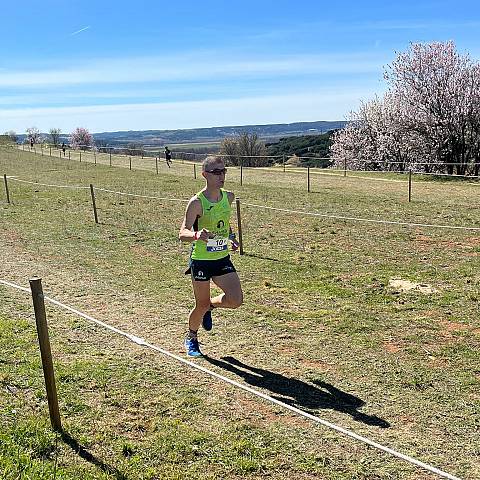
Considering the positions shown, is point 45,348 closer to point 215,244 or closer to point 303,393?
point 215,244

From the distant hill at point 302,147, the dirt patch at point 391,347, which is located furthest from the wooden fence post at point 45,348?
the distant hill at point 302,147

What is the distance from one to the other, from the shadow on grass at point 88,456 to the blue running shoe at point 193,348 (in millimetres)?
1840

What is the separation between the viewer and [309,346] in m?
6.18

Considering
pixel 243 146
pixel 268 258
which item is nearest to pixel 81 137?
pixel 243 146

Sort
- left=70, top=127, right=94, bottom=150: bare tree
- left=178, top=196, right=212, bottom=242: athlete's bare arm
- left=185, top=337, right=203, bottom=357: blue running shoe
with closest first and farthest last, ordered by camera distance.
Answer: left=178, top=196, right=212, bottom=242: athlete's bare arm, left=185, top=337, right=203, bottom=357: blue running shoe, left=70, top=127, right=94, bottom=150: bare tree

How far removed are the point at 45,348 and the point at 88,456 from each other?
796 mm

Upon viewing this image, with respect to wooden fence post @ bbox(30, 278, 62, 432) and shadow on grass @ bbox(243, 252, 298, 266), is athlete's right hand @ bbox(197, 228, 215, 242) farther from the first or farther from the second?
shadow on grass @ bbox(243, 252, 298, 266)

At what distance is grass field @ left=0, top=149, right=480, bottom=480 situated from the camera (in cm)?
395

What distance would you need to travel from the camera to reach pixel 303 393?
5035 millimetres

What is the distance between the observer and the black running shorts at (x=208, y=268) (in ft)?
17.7

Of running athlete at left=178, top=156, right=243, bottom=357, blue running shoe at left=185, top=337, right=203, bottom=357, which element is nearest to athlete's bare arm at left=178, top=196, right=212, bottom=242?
running athlete at left=178, top=156, right=243, bottom=357

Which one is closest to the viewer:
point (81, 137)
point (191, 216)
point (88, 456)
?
point (88, 456)

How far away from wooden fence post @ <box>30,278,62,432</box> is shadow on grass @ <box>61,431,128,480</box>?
13 cm

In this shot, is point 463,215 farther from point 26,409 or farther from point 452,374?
point 26,409
